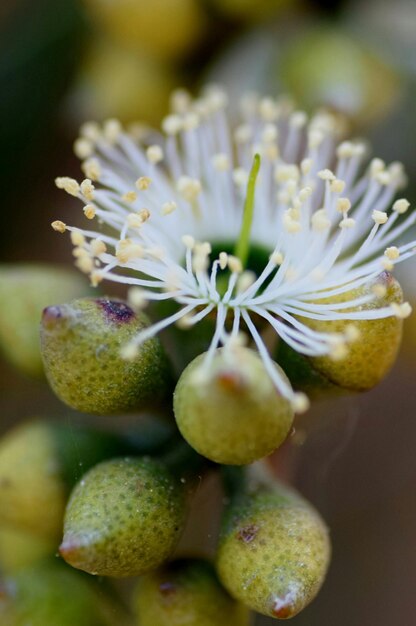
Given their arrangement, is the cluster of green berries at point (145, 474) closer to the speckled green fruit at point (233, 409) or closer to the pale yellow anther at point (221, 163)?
the speckled green fruit at point (233, 409)

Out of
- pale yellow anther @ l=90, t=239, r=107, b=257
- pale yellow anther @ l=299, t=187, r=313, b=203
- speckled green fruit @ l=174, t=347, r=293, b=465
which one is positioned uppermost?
pale yellow anther @ l=90, t=239, r=107, b=257

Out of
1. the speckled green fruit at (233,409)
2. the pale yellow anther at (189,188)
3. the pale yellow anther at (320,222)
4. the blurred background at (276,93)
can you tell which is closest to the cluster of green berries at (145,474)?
the speckled green fruit at (233,409)

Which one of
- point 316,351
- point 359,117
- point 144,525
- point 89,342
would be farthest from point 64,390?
point 359,117

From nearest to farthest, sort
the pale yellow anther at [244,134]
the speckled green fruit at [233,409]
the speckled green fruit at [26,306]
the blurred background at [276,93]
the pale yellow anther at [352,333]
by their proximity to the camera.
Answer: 1. the speckled green fruit at [233,409]
2. the pale yellow anther at [352,333]
3. the speckled green fruit at [26,306]
4. the pale yellow anther at [244,134]
5. the blurred background at [276,93]

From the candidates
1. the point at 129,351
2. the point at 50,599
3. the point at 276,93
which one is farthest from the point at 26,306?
the point at 276,93

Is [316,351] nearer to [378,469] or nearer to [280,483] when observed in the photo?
[280,483]

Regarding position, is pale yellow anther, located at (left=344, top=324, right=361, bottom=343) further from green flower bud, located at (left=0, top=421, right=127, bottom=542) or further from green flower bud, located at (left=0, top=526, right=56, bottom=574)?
green flower bud, located at (left=0, top=526, right=56, bottom=574)

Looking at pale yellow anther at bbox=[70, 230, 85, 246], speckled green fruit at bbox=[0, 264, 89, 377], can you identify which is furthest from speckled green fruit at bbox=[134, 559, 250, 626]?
pale yellow anther at bbox=[70, 230, 85, 246]

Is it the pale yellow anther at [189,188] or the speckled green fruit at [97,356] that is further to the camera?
the pale yellow anther at [189,188]
